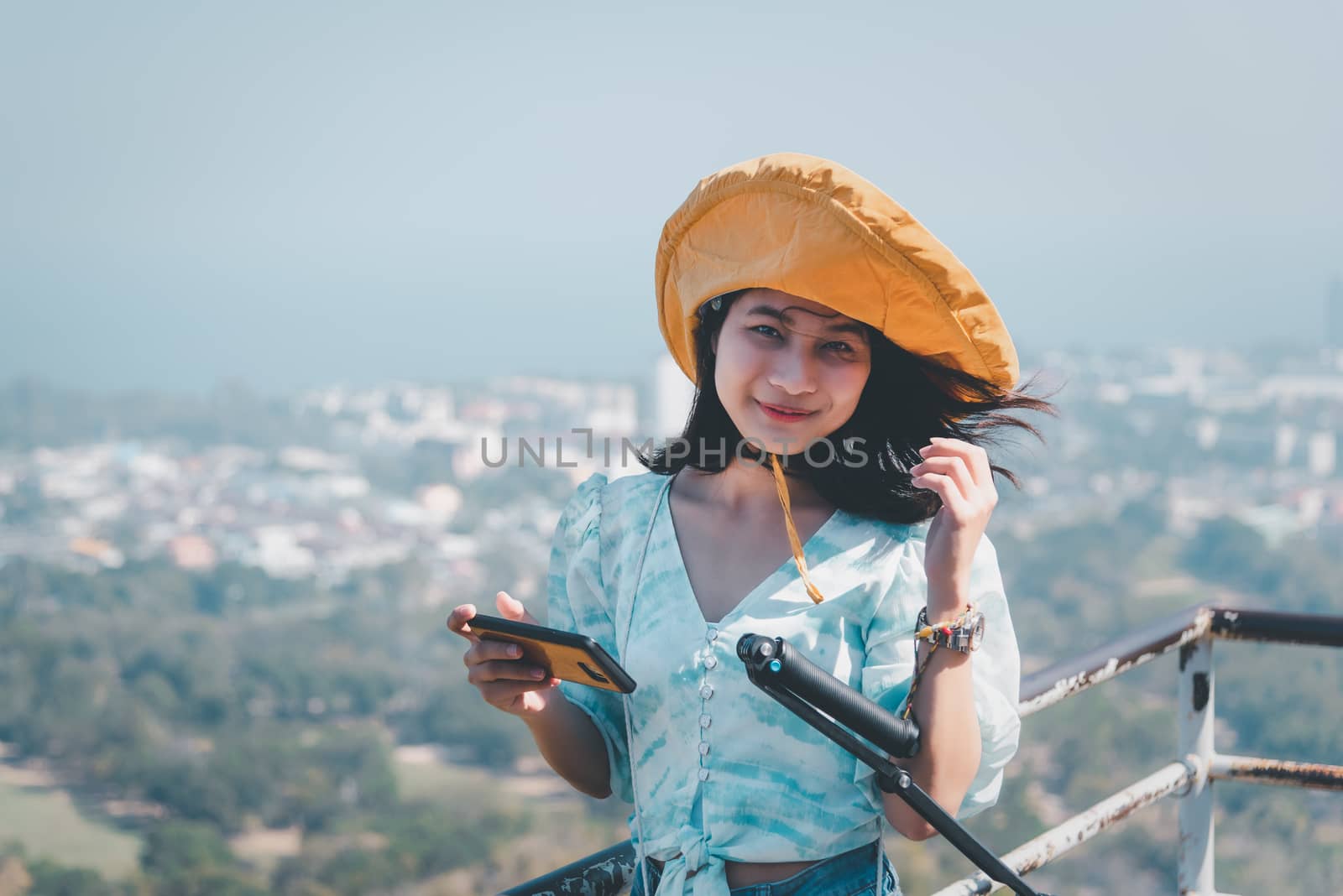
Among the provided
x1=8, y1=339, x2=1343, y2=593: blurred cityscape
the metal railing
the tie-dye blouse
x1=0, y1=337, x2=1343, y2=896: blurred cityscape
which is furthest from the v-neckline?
x1=8, y1=339, x2=1343, y2=593: blurred cityscape

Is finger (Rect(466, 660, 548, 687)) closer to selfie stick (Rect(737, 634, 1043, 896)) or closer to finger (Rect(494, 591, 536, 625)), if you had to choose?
finger (Rect(494, 591, 536, 625))

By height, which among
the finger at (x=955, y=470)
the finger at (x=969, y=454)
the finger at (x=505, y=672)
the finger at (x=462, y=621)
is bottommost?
the finger at (x=505, y=672)

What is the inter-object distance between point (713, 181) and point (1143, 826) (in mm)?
28296

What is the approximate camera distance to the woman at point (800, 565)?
1062 mm

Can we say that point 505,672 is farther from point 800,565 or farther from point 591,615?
point 800,565

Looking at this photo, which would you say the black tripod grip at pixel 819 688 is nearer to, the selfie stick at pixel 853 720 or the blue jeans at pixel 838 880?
the selfie stick at pixel 853 720

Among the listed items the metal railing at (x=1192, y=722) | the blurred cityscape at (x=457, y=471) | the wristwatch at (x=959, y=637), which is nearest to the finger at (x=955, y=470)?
the wristwatch at (x=959, y=637)

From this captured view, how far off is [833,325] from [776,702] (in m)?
0.35

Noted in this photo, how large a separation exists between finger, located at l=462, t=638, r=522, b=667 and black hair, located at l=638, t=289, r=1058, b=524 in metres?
0.32

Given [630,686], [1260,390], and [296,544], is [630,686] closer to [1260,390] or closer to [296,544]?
[296,544]

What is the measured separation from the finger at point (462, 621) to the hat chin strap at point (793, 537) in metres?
0.30

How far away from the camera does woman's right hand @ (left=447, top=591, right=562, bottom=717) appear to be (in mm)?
1137

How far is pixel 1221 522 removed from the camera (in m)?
43.7

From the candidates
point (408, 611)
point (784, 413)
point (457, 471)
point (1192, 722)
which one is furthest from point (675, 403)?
point (457, 471)
